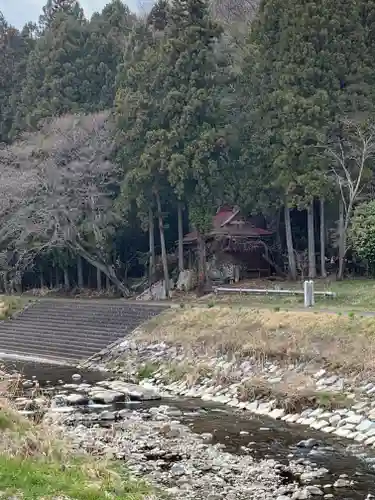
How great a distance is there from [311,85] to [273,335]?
13.0 metres

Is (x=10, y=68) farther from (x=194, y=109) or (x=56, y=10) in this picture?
(x=194, y=109)

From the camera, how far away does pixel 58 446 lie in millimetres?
10422

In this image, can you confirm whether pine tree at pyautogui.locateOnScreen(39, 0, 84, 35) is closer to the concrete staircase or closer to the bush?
the concrete staircase

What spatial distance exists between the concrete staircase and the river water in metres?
8.68

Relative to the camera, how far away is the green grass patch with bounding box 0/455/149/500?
8.21 m

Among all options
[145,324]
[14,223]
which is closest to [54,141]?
[14,223]

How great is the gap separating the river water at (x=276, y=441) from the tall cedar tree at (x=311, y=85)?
13.8 m

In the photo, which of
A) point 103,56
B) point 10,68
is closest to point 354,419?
point 103,56

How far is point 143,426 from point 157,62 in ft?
66.3

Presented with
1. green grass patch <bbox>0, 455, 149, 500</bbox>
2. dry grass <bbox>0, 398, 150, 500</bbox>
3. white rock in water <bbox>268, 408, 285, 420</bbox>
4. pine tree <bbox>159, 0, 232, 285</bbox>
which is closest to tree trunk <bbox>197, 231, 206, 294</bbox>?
pine tree <bbox>159, 0, 232, 285</bbox>

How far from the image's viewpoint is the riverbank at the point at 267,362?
15.3 meters

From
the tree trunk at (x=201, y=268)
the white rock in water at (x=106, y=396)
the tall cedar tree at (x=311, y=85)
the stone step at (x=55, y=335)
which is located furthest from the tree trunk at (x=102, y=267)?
the white rock in water at (x=106, y=396)

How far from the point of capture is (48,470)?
920 centimetres

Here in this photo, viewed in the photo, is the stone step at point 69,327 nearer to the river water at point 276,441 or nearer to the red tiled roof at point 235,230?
the red tiled roof at point 235,230
